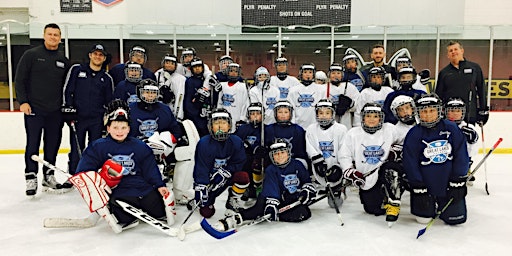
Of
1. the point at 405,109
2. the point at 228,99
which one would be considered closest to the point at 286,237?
A: the point at 405,109

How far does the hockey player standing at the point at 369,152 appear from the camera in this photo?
303 centimetres

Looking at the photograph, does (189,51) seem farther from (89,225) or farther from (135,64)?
(89,225)

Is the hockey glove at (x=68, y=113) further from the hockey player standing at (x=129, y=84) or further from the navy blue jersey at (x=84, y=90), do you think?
the hockey player standing at (x=129, y=84)

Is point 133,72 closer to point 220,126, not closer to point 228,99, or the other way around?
point 228,99

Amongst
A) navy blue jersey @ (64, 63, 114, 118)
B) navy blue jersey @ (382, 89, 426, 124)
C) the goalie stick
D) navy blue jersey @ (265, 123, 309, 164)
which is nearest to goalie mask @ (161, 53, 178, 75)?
navy blue jersey @ (64, 63, 114, 118)

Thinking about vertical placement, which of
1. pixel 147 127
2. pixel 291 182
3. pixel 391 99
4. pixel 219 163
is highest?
pixel 391 99

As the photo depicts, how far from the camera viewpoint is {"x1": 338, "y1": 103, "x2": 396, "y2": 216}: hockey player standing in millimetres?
3027

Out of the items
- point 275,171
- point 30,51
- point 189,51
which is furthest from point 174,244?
point 189,51

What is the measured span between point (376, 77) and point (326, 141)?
2.84ft

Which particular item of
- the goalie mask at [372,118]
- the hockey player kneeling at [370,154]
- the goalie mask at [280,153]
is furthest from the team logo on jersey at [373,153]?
the goalie mask at [280,153]

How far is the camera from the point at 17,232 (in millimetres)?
2699

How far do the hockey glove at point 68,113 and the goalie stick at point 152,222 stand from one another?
3.94 feet

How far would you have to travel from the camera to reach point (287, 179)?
116 inches

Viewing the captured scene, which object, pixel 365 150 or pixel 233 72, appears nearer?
pixel 365 150
